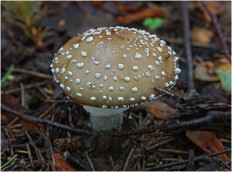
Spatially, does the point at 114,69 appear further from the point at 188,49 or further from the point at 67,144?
the point at 188,49

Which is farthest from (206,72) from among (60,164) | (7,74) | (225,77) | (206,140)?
(7,74)

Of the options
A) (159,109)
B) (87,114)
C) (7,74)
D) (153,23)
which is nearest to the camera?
(87,114)

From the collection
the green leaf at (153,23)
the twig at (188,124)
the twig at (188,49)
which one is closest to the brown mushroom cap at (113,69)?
the twig at (188,124)

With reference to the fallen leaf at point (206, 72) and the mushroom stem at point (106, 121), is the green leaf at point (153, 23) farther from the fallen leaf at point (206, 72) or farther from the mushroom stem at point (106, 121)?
the mushroom stem at point (106, 121)

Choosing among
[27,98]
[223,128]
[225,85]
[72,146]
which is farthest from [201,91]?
[27,98]

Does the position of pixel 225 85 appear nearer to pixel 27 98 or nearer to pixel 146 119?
pixel 146 119
